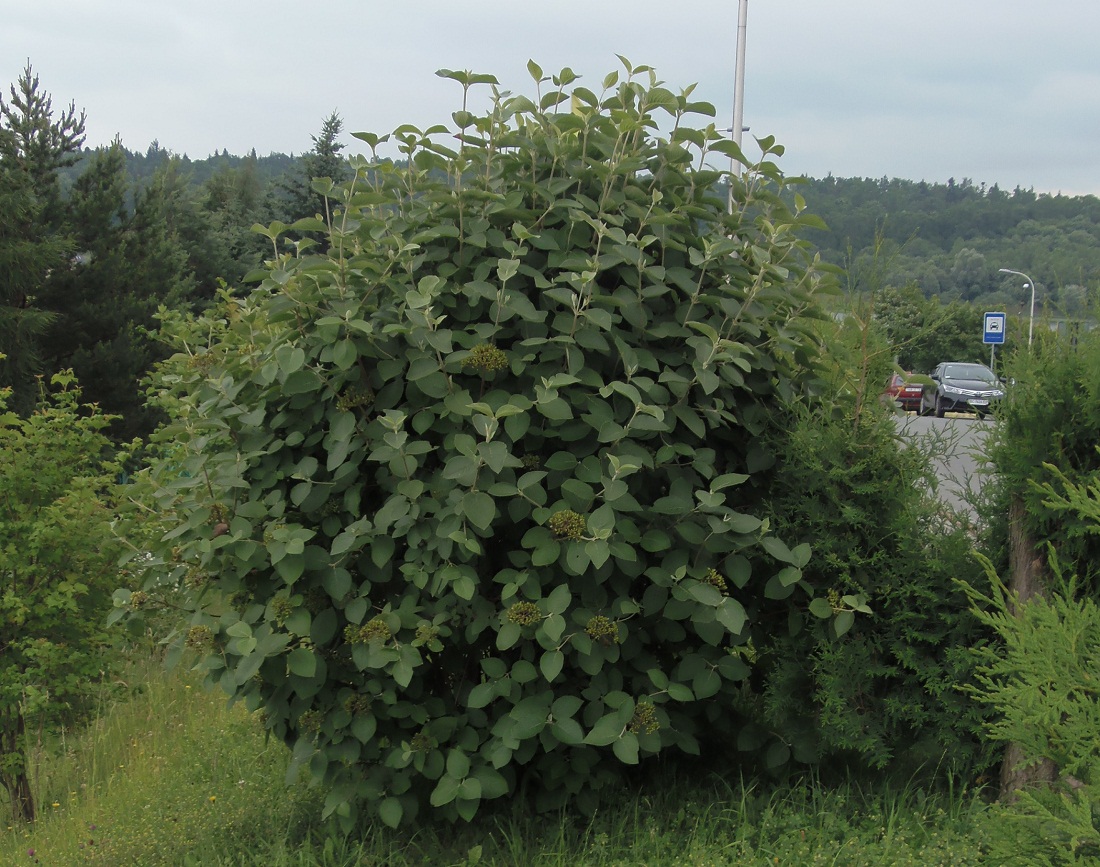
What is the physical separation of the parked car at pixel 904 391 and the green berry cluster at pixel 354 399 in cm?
173

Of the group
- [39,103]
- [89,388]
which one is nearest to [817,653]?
[89,388]

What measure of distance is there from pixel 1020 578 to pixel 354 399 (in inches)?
87.5

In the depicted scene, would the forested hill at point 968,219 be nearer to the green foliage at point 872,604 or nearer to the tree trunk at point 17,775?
the green foliage at point 872,604

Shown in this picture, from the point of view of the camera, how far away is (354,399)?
3.05 m

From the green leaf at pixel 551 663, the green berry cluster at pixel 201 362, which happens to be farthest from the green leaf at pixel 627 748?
the green berry cluster at pixel 201 362

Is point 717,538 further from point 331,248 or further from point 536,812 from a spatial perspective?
point 331,248

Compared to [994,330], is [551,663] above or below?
below

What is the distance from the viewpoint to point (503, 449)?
2.70 metres

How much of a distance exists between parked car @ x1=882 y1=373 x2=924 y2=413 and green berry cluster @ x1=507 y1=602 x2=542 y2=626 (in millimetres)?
1426

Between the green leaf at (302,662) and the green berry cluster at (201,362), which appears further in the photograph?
the green berry cluster at (201,362)

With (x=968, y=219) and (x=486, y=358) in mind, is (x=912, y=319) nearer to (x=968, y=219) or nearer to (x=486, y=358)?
(x=486, y=358)

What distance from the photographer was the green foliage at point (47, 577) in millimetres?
4477

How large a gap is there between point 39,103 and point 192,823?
2014 cm

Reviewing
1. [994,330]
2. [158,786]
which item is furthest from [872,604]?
[994,330]
